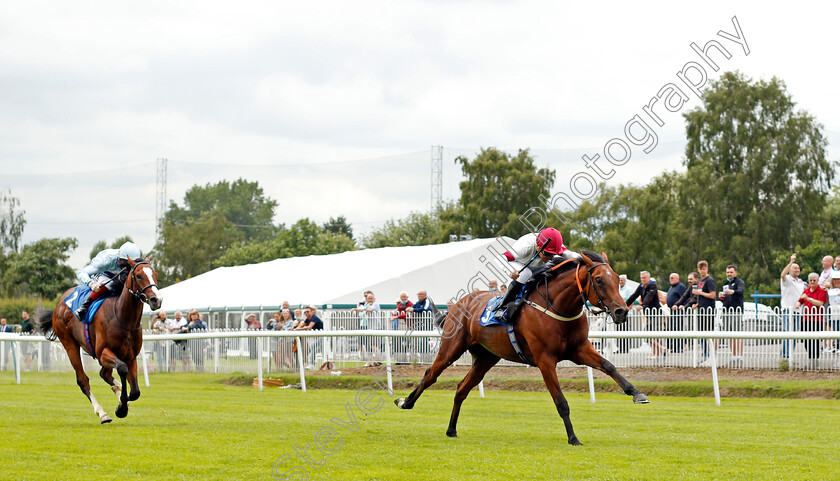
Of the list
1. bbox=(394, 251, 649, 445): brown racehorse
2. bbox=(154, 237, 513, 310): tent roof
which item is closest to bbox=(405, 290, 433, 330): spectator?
bbox=(394, 251, 649, 445): brown racehorse

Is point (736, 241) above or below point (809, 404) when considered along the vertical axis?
above

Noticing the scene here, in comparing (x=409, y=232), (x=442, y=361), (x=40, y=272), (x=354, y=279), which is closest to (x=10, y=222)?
(x=40, y=272)

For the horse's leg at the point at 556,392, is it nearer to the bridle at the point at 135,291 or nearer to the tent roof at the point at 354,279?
the bridle at the point at 135,291

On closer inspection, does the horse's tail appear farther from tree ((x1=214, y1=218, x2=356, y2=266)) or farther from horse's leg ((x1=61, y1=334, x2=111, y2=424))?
tree ((x1=214, y1=218, x2=356, y2=266))

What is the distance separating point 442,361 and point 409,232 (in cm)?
6476

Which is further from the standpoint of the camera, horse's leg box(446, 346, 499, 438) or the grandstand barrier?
the grandstand barrier

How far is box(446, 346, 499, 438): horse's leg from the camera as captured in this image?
962cm

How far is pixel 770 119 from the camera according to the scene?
46938 millimetres

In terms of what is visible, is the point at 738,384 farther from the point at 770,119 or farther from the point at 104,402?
the point at 770,119

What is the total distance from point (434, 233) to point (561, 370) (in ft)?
179

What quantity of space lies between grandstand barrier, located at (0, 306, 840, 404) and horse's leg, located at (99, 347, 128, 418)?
18.0 ft

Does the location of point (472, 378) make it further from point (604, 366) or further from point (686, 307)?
point (686, 307)

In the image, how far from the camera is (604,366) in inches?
342

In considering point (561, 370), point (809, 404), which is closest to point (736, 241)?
point (561, 370)
